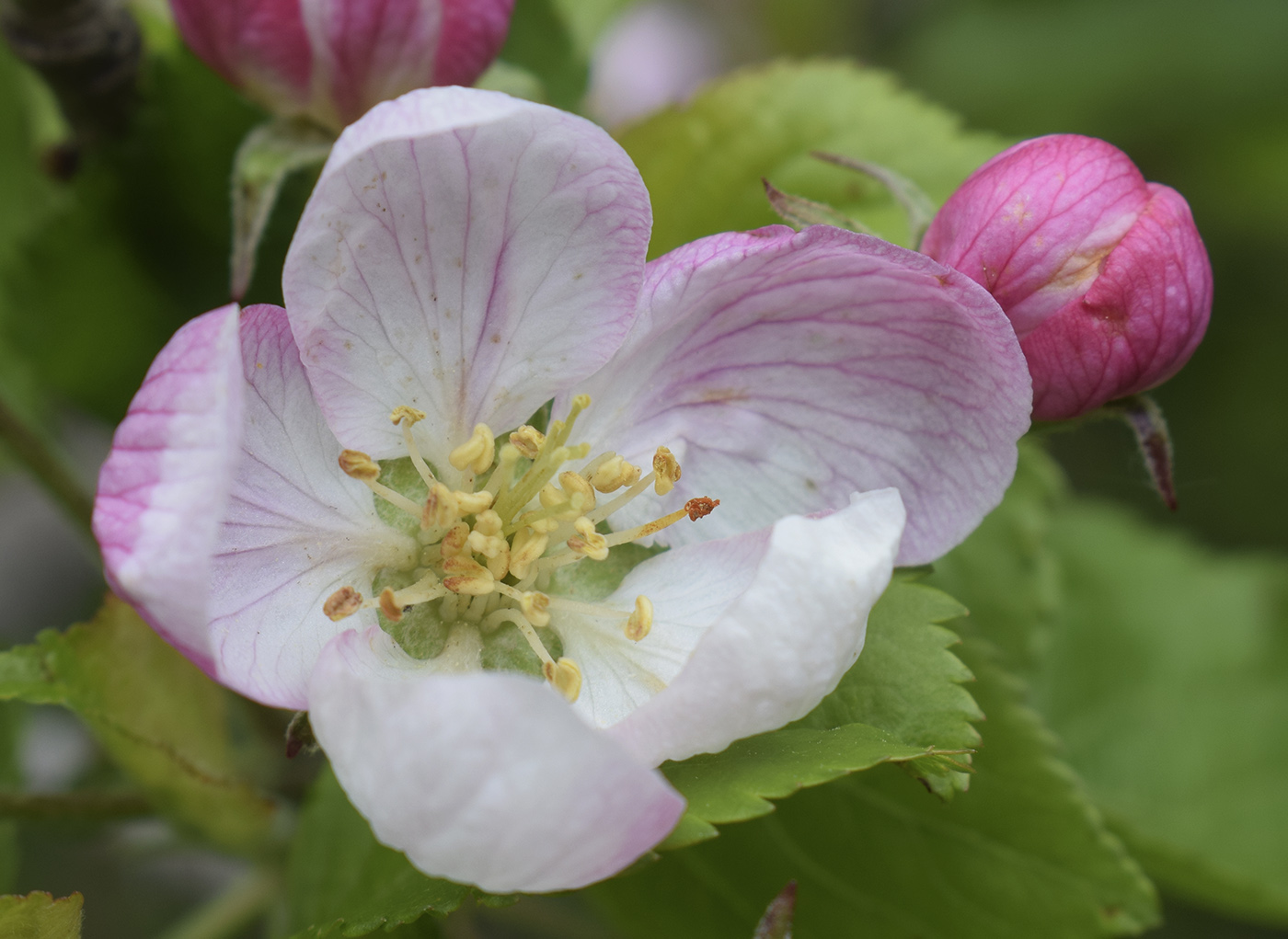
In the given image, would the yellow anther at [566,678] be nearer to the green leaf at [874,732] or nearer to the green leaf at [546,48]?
the green leaf at [874,732]

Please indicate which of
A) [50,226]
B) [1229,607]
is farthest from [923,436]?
[1229,607]

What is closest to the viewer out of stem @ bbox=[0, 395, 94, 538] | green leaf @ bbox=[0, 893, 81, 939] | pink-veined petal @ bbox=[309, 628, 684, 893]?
pink-veined petal @ bbox=[309, 628, 684, 893]

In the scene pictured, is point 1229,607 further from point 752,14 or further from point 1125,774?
point 752,14

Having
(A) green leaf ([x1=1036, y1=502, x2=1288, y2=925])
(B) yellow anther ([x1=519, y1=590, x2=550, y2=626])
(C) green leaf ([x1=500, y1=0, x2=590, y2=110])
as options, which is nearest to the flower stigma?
(B) yellow anther ([x1=519, y1=590, x2=550, y2=626])

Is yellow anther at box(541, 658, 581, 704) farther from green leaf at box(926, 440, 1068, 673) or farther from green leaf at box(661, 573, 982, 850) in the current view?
green leaf at box(926, 440, 1068, 673)

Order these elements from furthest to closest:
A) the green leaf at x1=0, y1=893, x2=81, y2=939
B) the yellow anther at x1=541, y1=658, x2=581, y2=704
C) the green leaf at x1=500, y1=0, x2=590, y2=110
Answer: the green leaf at x1=500, y1=0, x2=590, y2=110 < the yellow anther at x1=541, y1=658, x2=581, y2=704 < the green leaf at x1=0, y1=893, x2=81, y2=939

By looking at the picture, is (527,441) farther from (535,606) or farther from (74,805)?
(74,805)
